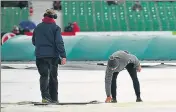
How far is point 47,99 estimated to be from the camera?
6.40 meters

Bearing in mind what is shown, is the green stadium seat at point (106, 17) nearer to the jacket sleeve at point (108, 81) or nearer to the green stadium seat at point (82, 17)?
the green stadium seat at point (82, 17)

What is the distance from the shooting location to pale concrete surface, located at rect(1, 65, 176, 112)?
18.1ft

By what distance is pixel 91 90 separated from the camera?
7992mm

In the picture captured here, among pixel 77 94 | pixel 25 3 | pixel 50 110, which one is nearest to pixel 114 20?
pixel 25 3

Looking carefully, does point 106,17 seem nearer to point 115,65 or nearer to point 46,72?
point 115,65

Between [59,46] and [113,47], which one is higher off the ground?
[59,46]

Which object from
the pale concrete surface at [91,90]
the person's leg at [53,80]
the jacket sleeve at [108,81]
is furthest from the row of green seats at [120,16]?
the person's leg at [53,80]

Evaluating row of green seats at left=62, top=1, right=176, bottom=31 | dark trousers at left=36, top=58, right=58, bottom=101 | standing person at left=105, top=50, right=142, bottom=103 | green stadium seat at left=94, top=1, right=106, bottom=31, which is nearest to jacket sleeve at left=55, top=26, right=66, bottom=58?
dark trousers at left=36, top=58, right=58, bottom=101

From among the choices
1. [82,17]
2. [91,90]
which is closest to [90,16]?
[82,17]

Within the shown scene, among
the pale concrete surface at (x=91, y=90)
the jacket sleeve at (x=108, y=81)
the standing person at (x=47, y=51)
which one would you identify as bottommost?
the pale concrete surface at (x=91, y=90)

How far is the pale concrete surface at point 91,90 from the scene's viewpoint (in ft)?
18.1

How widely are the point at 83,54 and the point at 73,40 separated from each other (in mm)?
538

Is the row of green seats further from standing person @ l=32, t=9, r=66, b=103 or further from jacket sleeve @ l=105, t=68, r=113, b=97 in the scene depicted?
standing person @ l=32, t=9, r=66, b=103

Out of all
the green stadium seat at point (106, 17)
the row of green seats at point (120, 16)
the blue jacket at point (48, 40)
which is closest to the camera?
the blue jacket at point (48, 40)
